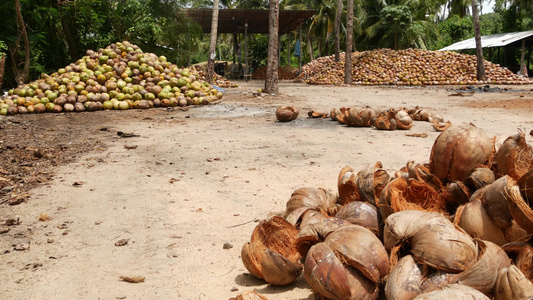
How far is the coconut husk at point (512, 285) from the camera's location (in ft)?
5.80

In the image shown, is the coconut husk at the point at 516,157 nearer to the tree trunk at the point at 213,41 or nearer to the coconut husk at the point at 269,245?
the coconut husk at the point at 269,245

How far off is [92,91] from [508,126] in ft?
30.4

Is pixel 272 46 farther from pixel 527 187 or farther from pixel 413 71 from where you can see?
pixel 527 187

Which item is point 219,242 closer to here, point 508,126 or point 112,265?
point 112,265

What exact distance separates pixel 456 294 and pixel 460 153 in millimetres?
1243

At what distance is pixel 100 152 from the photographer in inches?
257

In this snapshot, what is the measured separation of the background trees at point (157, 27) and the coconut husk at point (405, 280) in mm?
12568

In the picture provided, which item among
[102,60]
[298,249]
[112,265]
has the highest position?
[102,60]

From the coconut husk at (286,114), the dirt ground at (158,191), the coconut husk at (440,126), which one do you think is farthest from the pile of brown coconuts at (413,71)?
the coconut husk at (440,126)

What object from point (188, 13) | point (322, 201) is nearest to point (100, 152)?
point (322, 201)

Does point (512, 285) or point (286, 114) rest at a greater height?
point (512, 285)

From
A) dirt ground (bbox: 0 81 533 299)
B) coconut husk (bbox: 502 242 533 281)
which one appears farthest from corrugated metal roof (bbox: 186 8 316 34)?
coconut husk (bbox: 502 242 533 281)

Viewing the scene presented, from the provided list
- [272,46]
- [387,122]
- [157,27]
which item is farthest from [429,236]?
[157,27]

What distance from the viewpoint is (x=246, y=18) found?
2459 centimetres
